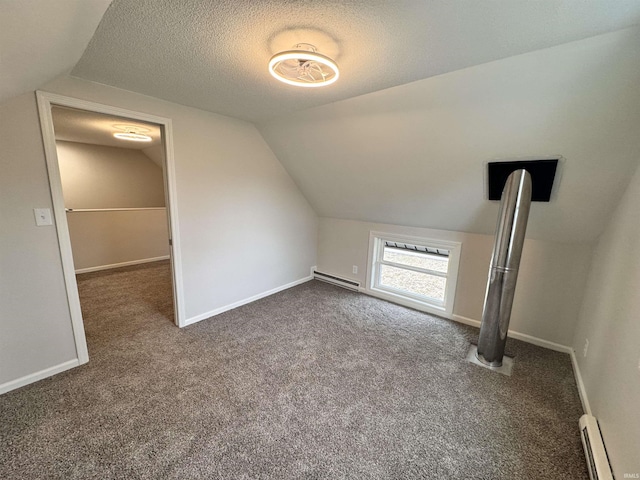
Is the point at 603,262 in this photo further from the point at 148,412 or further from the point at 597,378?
the point at 148,412

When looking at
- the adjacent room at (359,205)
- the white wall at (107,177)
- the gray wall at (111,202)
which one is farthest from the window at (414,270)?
the white wall at (107,177)

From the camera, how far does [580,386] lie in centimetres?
202

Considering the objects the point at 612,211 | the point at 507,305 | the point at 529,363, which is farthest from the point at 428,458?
the point at 612,211

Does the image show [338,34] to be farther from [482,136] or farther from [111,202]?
[111,202]

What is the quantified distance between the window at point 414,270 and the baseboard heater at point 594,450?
156 centimetres

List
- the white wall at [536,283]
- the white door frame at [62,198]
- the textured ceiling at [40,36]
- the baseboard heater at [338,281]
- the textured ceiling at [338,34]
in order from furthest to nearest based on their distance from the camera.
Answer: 1. the baseboard heater at [338,281]
2. the white wall at [536,283]
3. the white door frame at [62,198]
4. the textured ceiling at [338,34]
5. the textured ceiling at [40,36]

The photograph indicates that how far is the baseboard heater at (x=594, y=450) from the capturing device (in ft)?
4.25

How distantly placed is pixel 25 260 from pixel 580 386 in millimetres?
4174

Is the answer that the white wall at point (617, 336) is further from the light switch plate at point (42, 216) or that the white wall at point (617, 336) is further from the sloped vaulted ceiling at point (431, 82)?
the light switch plate at point (42, 216)

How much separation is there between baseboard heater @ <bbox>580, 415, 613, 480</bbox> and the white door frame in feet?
10.5

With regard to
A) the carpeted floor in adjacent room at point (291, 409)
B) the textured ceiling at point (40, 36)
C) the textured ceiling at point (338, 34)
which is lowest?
the carpeted floor in adjacent room at point (291, 409)

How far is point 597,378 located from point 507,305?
0.64 metres

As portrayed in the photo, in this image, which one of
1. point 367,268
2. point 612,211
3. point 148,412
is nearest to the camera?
point 148,412

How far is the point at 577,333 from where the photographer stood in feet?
7.92
